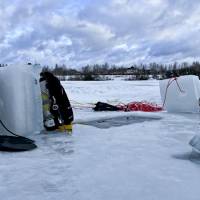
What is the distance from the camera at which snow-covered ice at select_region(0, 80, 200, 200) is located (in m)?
3.15

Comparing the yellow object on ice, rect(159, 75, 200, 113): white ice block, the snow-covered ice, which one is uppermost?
rect(159, 75, 200, 113): white ice block

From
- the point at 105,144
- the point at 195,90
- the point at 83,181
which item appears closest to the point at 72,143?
the point at 105,144

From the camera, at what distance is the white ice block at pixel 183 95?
8.88 meters

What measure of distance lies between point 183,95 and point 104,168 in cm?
550

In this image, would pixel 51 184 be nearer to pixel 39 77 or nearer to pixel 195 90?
pixel 39 77

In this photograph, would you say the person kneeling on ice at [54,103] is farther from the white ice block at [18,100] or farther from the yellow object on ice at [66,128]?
the white ice block at [18,100]

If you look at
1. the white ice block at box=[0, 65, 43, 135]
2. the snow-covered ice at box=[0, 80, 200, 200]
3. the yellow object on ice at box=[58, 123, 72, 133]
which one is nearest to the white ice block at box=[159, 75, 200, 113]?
the snow-covered ice at box=[0, 80, 200, 200]

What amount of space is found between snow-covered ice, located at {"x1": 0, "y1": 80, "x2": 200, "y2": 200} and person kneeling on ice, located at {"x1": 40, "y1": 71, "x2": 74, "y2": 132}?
260mm

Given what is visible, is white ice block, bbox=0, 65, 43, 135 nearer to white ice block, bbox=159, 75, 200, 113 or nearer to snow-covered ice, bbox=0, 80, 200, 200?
snow-covered ice, bbox=0, 80, 200, 200

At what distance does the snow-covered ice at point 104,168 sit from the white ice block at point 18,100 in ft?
0.99

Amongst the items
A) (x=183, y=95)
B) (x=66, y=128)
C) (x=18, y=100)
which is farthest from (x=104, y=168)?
(x=183, y=95)

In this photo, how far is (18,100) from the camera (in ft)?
18.8

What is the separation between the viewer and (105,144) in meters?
5.14

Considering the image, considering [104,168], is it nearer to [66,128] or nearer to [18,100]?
[18,100]
